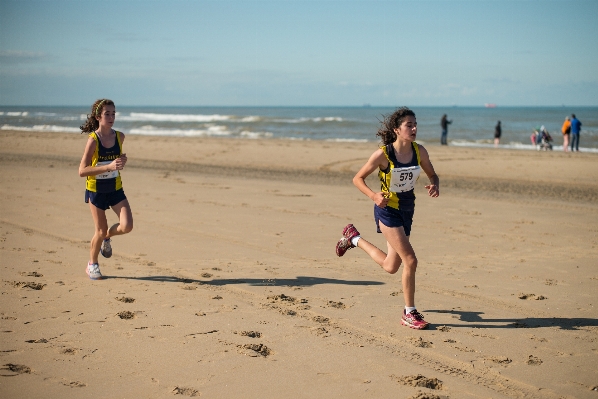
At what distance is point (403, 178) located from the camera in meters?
5.29

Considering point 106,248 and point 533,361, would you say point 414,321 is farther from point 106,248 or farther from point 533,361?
point 106,248

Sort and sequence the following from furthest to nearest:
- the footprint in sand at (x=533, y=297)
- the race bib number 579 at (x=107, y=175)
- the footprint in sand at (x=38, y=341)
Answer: the race bib number 579 at (x=107, y=175)
the footprint in sand at (x=533, y=297)
the footprint in sand at (x=38, y=341)

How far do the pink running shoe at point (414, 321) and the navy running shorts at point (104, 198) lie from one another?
3.47m

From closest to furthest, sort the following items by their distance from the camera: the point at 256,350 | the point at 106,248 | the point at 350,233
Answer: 1. the point at 256,350
2. the point at 350,233
3. the point at 106,248

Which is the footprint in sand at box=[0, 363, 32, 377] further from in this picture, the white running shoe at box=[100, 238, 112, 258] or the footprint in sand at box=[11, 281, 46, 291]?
the white running shoe at box=[100, 238, 112, 258]

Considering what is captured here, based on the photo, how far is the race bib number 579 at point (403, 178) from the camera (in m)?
5.26

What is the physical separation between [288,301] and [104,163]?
2544 mm

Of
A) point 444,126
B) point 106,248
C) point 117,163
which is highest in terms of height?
point 444,126

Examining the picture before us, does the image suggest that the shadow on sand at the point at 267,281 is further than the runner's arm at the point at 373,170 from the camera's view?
Yes

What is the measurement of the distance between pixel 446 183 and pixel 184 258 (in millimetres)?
9524

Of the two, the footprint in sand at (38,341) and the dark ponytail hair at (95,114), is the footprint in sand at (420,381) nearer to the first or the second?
the footprint in sand at (38,341)

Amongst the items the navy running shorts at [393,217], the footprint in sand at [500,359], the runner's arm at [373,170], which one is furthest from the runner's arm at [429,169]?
the footprint in sand at [500,359]

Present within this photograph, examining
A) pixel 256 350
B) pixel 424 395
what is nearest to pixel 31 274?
pixel 256 350

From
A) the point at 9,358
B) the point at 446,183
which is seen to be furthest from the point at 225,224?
the point at 446,183
